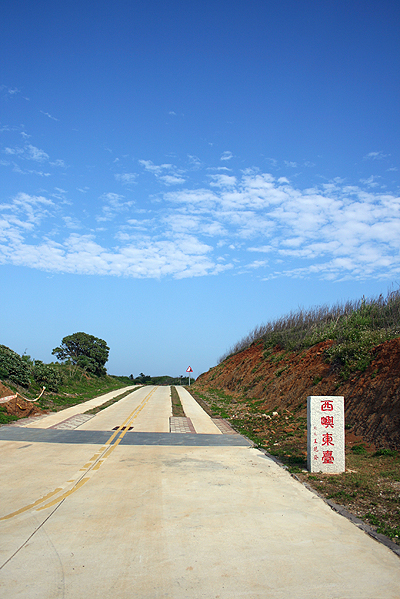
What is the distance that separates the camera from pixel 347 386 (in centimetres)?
1521

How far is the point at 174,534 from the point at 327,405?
5.07 metres

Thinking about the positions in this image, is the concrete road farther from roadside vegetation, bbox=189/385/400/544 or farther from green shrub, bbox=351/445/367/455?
green shrub, bbox=351/445/367/455

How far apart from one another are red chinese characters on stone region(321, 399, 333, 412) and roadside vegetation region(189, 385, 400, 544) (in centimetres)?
139

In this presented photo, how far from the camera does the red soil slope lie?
38.5ft

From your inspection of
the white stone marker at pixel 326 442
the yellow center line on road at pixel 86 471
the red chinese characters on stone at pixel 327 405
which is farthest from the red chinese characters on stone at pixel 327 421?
the yellow center line on road at pixel 86 471

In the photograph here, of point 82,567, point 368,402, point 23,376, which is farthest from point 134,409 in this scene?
point 82,567

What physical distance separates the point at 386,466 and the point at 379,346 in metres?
6.09

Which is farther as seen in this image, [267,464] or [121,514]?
[267,464]

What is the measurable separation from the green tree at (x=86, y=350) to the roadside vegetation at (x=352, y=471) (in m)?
37.2

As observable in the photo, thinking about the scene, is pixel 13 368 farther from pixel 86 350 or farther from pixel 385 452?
pixel 86 350

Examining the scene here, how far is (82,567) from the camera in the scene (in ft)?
15.7

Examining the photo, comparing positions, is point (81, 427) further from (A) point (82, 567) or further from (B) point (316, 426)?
(A) point (82, 567)

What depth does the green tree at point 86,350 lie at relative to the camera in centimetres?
5116

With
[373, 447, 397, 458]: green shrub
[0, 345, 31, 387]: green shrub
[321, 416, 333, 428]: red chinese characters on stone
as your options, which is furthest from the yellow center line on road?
[0, 345, 31, 387]: green shrub
